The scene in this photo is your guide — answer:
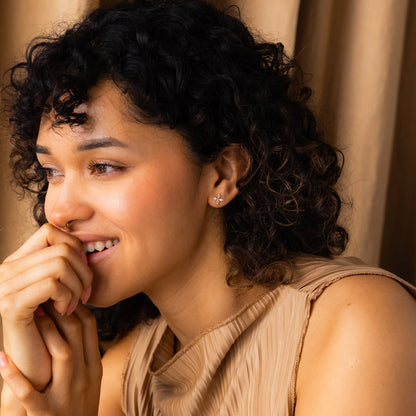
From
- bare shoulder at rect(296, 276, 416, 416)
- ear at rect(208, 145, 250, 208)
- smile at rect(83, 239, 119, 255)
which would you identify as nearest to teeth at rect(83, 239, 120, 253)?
smile at rect(83, 239, 119, 255)

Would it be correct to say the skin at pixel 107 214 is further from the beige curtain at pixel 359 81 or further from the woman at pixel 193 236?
→ the beige curtain at pixel 359 81

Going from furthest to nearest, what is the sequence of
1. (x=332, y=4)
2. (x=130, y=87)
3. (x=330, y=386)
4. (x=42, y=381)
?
(x=332, y=4), (x=42, y=381), (x=130, y=87), (x=330, y=386)

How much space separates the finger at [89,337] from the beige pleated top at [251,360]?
17 centimetres

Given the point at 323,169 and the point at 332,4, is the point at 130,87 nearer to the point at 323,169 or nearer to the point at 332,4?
the point at 323,169

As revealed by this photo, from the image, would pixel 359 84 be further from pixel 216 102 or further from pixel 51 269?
pixel 51 269

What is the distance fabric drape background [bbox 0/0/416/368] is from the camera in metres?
1.63

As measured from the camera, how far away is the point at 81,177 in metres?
1.18

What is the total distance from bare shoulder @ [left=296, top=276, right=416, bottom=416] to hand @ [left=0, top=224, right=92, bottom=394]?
45cm

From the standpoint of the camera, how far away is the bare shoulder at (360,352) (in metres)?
1.02

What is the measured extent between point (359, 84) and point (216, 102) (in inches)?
25.5

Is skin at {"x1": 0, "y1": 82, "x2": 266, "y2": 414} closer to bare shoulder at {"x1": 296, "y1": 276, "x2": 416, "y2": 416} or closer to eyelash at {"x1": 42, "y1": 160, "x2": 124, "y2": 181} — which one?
eyelash at {"x1": 42, "y1": 160, "x2": 124, "y2": 181}

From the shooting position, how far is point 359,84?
1732 mm

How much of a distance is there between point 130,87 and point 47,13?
1.39 ft

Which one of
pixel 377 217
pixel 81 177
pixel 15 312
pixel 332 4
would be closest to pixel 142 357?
pixel 15 312
